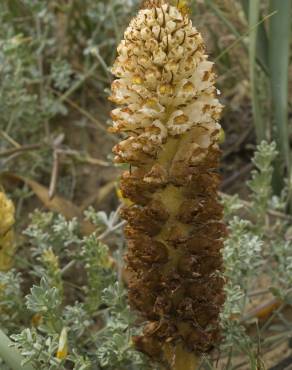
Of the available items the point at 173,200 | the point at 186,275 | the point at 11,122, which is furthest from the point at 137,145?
the point at 11,122

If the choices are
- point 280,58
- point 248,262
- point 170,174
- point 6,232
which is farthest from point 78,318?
point 280,58

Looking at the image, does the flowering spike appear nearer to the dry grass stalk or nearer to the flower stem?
the flower stem

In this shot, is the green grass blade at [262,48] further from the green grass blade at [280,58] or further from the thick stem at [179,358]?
the thick stem at [179,358]

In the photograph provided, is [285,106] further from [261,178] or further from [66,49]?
[66,49]

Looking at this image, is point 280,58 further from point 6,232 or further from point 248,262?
point 6,232

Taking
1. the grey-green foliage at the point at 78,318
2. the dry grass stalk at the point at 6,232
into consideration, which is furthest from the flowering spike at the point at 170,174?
the dry grass stalk at the point at 6,232

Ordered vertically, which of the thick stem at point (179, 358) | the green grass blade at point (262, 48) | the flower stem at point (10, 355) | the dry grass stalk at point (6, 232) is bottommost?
the thick stem at point (179, 358)

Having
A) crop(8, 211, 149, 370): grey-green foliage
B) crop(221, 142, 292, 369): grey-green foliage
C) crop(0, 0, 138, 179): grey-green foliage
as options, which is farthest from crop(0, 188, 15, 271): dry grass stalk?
crop(0, 0, 138, 179): grey-green foliage
